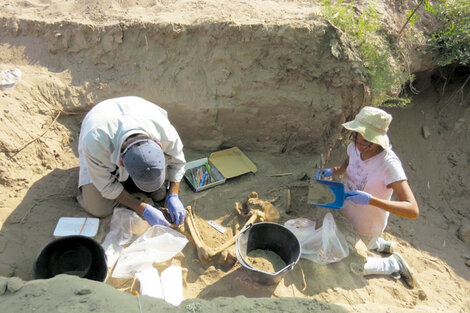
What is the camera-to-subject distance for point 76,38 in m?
3.94

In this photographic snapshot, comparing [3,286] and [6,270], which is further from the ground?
[3,286]

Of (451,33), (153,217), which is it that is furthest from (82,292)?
(451,33)

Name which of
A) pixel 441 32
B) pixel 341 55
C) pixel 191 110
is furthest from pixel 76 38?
pixel 441 32

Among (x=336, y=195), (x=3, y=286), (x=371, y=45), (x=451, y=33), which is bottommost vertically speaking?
(x=3, y=286)

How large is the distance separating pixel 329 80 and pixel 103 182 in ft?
8.90

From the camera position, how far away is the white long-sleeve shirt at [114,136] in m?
2.65

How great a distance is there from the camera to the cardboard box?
3.75 meters

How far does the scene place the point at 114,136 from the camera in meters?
2.68

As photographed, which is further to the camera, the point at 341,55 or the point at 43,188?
the point at 341,55

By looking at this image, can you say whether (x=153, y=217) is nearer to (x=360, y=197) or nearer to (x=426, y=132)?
(x=360, y=197)

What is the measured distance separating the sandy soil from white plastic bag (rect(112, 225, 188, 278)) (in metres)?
0.12

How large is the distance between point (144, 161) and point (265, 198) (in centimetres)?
163

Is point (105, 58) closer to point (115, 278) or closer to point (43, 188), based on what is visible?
point (43, 188)

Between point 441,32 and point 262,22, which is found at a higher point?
point 441,32
